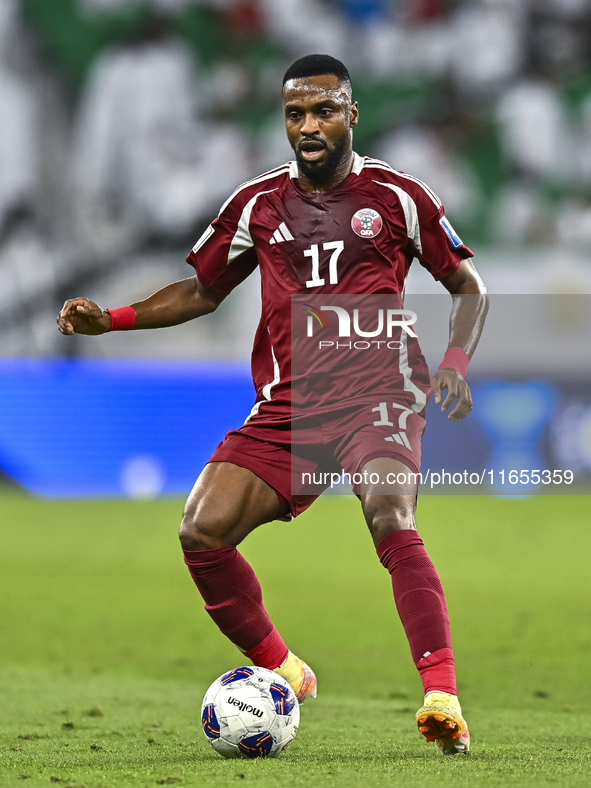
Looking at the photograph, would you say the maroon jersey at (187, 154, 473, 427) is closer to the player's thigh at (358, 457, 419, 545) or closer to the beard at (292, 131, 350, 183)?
the beard at (292, 131, 350, 183)

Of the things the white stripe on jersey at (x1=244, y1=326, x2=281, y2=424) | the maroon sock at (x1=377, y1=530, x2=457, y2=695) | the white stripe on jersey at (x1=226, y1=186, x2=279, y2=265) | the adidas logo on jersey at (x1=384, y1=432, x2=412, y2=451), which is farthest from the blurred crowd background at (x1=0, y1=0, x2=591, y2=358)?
the maroon sock at (x1=377, y1=530, x2=457, y2=695)

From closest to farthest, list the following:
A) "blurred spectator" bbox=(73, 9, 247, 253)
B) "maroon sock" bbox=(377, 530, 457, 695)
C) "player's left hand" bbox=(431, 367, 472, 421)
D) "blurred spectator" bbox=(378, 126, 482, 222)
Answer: "maroon sock" bbox=(377, 530, 457, 695)
"player's left hand" bbox=(431, 367, 472, 421)
"blurred spectator" bbox=(378, 126, 482, 222)
"blurred spectator" bbox=(73, 9, 247, 253)

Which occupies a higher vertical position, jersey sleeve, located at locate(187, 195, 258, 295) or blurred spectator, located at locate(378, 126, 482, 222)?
blurred spectator, located at locate(378, 126, 482, 222)

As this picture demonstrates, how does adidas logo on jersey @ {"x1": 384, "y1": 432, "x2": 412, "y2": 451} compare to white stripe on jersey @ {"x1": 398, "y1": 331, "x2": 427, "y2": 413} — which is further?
white stripe on jersey @ {"x1": 398, "y1": 331, "x2": 427, "y2": 413}

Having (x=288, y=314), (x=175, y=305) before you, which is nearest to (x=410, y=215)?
(x=288, y=314)

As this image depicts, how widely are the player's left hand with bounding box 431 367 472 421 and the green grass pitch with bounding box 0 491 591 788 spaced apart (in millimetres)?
965

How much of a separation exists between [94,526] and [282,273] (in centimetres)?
779

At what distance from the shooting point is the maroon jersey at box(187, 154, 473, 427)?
137 inches

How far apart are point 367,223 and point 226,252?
21.2 inches

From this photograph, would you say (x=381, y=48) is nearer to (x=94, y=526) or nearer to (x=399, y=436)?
(x=94, y=526)

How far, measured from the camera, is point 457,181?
1681 cm

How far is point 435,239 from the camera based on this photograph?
139 inches

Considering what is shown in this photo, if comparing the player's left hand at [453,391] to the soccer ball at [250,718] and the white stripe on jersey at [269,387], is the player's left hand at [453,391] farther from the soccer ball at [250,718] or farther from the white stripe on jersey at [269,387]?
the soccer ball at [250,718]

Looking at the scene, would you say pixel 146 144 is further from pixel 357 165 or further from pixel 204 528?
pixel 204 528
